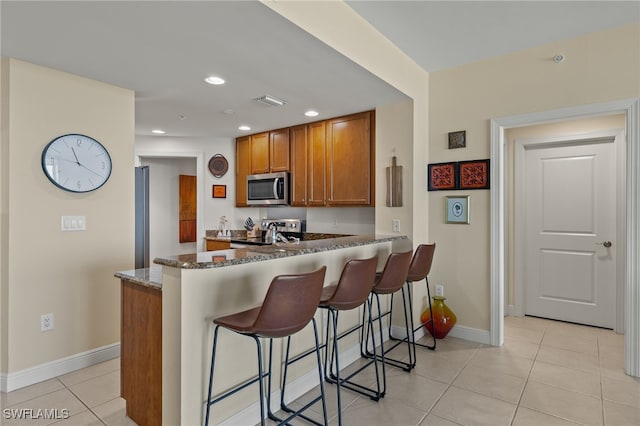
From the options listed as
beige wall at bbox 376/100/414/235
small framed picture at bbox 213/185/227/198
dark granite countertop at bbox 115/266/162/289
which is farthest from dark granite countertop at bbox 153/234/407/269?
small framed picture at bbox 213/185/227/198

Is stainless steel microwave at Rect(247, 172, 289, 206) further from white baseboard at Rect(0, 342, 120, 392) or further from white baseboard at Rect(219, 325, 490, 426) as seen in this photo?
white baseboard at Rect(0, 342, 120, 392)

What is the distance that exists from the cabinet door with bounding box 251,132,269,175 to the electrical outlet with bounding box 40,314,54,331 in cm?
296

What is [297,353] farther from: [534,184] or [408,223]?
[534,184]

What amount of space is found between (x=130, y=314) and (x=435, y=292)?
9.13ft

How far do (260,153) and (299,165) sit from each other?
0.79 metres

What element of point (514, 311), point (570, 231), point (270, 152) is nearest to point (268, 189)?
point (270, 152)

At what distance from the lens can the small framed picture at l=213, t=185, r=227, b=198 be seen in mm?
5344

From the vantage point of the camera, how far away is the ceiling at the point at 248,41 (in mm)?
1945

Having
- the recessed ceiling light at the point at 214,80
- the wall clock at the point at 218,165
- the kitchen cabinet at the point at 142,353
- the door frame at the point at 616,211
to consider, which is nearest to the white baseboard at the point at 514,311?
the door frame at the point at 616,211

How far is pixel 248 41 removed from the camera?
2.20 m

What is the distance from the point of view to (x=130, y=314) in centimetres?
201

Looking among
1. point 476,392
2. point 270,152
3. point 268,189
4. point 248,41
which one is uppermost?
point 248,41

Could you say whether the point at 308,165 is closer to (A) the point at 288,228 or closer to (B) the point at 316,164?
(B) the point at 316,164

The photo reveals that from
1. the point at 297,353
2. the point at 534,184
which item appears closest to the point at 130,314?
the point at 297,353
